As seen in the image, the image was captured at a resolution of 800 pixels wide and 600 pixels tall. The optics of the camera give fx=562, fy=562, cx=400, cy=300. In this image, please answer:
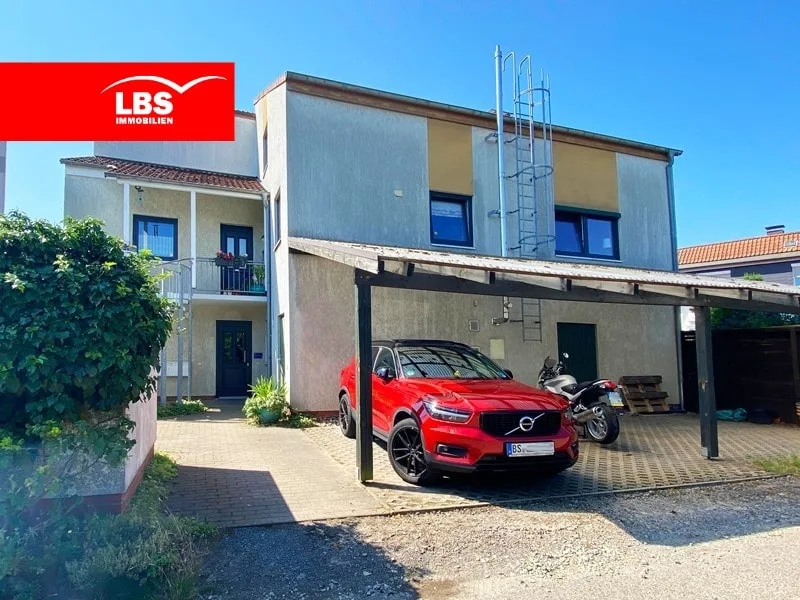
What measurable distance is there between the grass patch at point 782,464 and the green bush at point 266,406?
7.98m

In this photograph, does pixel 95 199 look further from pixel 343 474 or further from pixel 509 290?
pixel 509 290

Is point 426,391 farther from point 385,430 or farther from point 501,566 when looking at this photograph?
point 501,566

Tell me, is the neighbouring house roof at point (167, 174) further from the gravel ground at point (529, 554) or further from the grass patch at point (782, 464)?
the grass patch at point (782, 464)

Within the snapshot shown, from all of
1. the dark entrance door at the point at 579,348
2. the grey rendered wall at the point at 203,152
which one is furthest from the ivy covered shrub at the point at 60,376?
the grey rendered wall at the point at 203,152

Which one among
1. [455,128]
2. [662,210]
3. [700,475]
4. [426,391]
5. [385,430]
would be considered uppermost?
[455,128]

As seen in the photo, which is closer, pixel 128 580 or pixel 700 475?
pixel 128 580

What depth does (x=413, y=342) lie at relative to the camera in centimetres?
845

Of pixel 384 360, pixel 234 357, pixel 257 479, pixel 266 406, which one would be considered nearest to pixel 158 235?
pixel 234 357

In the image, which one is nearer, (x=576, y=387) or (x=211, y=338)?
(x=576, y=387)

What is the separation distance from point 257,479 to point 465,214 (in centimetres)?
895

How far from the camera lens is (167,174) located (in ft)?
49.6

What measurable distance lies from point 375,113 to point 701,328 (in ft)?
26.8

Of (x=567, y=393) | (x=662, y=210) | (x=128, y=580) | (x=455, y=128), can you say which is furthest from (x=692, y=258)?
(x=128, y=580)

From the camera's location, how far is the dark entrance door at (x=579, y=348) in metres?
14.2
